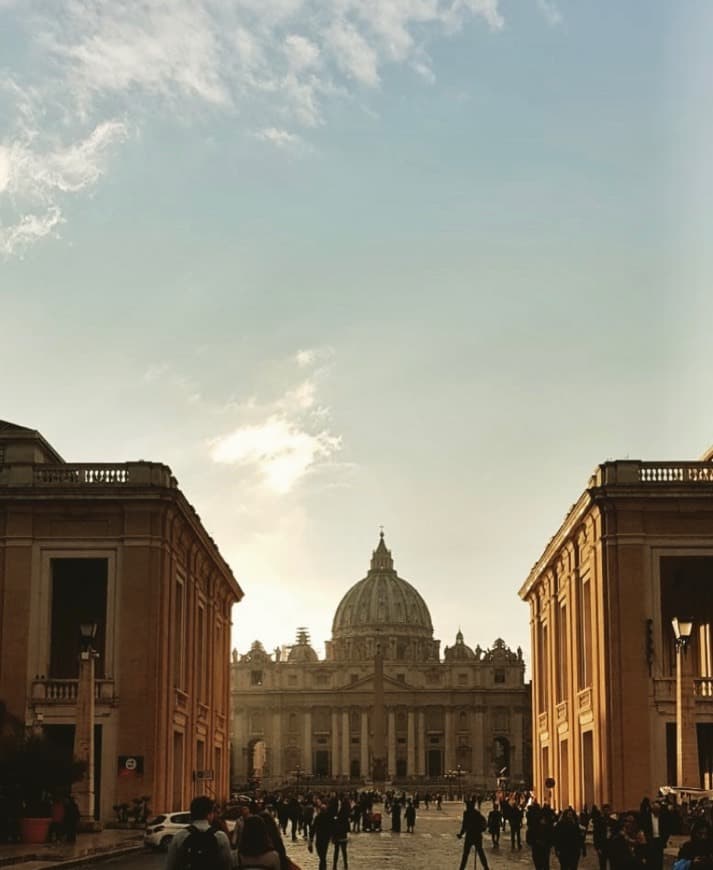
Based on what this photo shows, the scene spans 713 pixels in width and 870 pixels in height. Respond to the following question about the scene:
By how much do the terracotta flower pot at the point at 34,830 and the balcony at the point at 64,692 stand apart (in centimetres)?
1171

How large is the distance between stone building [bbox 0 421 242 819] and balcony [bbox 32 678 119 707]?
3 centimetres

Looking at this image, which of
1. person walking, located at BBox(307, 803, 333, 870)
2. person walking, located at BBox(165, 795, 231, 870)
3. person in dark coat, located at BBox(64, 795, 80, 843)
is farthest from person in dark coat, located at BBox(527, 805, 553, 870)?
person walking, located at BBox(165, 795, 231, 870)

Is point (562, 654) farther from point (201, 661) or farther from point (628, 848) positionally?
point (628, 848)

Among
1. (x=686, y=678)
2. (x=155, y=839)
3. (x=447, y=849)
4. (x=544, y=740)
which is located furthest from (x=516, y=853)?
(x=544, y=740)

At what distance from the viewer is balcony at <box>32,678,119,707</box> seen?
5428 cm

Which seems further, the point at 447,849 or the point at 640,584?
the point at 640,584

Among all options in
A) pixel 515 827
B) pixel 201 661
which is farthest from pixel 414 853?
pixel 201 661

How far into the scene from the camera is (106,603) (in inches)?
2259

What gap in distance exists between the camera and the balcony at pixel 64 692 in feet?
178

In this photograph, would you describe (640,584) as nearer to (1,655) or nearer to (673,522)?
(673,522)

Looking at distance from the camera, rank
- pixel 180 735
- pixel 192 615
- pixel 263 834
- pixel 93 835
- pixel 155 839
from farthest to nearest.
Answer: pixel 192 615, pixel 180 735, pixel 93 835, pixel 155 839, pixel 263 834

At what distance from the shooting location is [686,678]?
161ft

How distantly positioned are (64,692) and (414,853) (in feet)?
46.7

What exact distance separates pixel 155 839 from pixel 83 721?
5.37m
